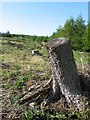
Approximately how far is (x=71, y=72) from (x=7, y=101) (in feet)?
→ 4.98

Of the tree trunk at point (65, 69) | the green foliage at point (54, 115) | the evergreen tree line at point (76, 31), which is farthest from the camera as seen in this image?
the evergreen tree line at point (76, 31)

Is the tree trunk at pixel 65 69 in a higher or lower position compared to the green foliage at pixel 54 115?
higher

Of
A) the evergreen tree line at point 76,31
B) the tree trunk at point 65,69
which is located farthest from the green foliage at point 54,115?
the evergreen tree line at point 76,31

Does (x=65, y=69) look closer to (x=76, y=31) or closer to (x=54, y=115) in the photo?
(x=54, y=115)

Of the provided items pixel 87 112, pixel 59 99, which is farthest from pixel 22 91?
pixel 87 112

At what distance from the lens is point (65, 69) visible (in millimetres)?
5344

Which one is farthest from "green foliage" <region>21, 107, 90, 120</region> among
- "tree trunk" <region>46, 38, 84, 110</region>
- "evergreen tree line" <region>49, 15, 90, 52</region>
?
"evergreen tree line" <region>49, 15, 90, 52</region>

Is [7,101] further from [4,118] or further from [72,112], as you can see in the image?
[72,112]

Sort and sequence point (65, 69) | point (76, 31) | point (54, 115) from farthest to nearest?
point (76, 31)
point (65, 69)
point (54, 115)

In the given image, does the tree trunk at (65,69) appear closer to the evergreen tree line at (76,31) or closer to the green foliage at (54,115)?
the green foliage at (54,115)

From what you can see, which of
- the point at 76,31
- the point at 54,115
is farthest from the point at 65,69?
the point at 76,31

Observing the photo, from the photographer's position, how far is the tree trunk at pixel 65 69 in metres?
5.27

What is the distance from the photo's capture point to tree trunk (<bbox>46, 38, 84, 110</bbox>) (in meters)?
5.27

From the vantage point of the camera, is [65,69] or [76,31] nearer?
[65,69]
